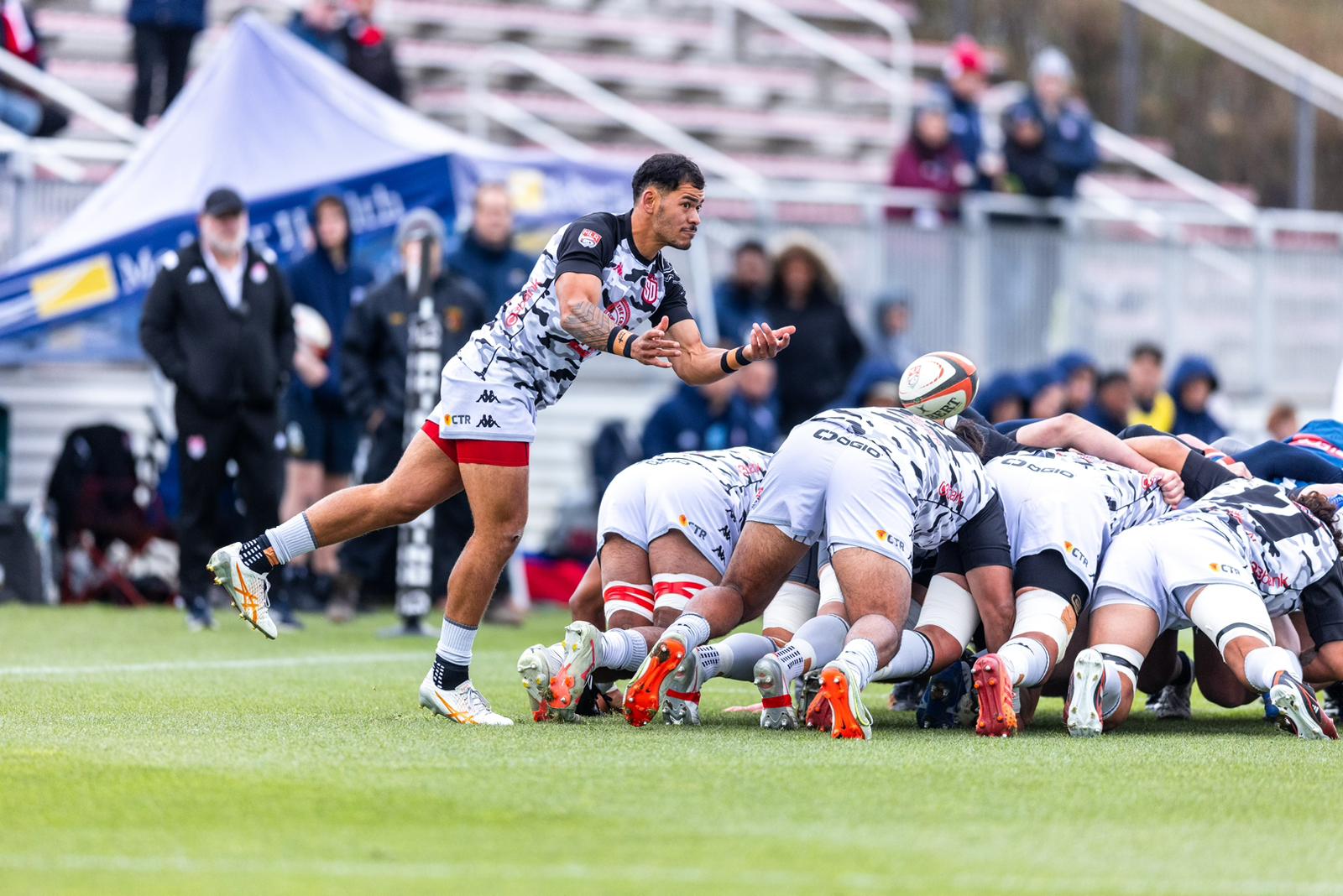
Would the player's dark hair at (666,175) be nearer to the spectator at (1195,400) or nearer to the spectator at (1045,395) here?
the spectator at (1045,395)

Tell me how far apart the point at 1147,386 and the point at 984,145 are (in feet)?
11.8

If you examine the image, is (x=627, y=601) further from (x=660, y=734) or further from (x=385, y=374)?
(x=385, y=374)

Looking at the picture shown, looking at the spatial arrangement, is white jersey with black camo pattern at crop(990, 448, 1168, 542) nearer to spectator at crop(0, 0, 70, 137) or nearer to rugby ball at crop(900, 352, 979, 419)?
rugby ball at crop(900, 352, 979, 419)

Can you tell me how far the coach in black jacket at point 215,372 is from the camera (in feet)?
39.0

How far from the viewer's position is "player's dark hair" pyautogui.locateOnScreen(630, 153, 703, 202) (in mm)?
7234

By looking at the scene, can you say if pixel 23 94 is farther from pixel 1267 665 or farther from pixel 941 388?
pixel 1267 665

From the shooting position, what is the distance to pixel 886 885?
14.1 feet

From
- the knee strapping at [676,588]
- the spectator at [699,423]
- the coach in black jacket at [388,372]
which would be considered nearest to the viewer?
the knee strapping at [676,588]

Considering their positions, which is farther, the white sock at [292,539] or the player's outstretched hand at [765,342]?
the white sock at [292,539]

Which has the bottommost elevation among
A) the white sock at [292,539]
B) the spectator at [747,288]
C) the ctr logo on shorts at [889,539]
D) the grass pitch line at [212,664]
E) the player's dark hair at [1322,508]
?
the grass pitch line at [212,664]

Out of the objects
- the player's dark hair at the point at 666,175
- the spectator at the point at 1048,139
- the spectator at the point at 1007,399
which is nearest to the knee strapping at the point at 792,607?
the player's dark hair at the point at 666,175

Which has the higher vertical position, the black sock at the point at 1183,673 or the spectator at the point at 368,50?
the spectator at the point at 368,50

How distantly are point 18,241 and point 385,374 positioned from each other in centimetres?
361

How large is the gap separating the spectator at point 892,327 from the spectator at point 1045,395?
1515 millimetres
